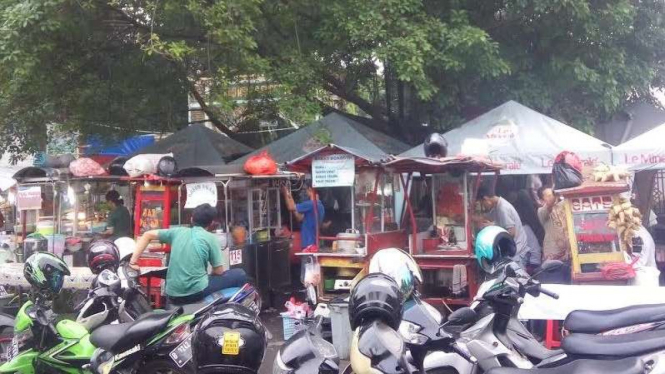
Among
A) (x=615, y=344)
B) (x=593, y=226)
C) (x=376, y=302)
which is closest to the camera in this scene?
(x=615, y=344)

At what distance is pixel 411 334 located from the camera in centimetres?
400

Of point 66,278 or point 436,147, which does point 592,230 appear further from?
point 66,278

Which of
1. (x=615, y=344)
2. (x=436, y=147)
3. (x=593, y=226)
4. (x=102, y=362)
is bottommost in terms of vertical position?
(x=102, y=362)

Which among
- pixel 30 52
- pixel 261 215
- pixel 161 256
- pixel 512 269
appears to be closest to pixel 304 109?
pixel 261 215

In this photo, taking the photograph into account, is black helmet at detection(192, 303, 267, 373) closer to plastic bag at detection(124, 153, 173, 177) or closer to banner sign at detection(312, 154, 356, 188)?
banner sign at detection(312, 154, 356, 188)

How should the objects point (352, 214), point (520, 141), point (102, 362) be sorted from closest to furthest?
point (102, 362) → point (352, 214) → point (520, 141)

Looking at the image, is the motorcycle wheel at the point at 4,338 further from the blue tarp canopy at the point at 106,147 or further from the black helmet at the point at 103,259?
the blue tarp canopy at the point at 106,147

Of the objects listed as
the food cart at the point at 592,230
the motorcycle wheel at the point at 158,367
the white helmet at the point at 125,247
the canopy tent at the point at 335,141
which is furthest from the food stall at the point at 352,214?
the motorcycle wheel at the point at 158,367

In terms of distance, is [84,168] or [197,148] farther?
[197,148]

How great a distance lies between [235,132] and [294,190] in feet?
9.64

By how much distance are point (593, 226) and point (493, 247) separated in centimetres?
165

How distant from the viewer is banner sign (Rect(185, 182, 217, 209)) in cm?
852

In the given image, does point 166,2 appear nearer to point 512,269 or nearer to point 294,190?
point 294,190

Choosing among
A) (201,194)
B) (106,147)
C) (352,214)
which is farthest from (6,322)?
(106,147)
